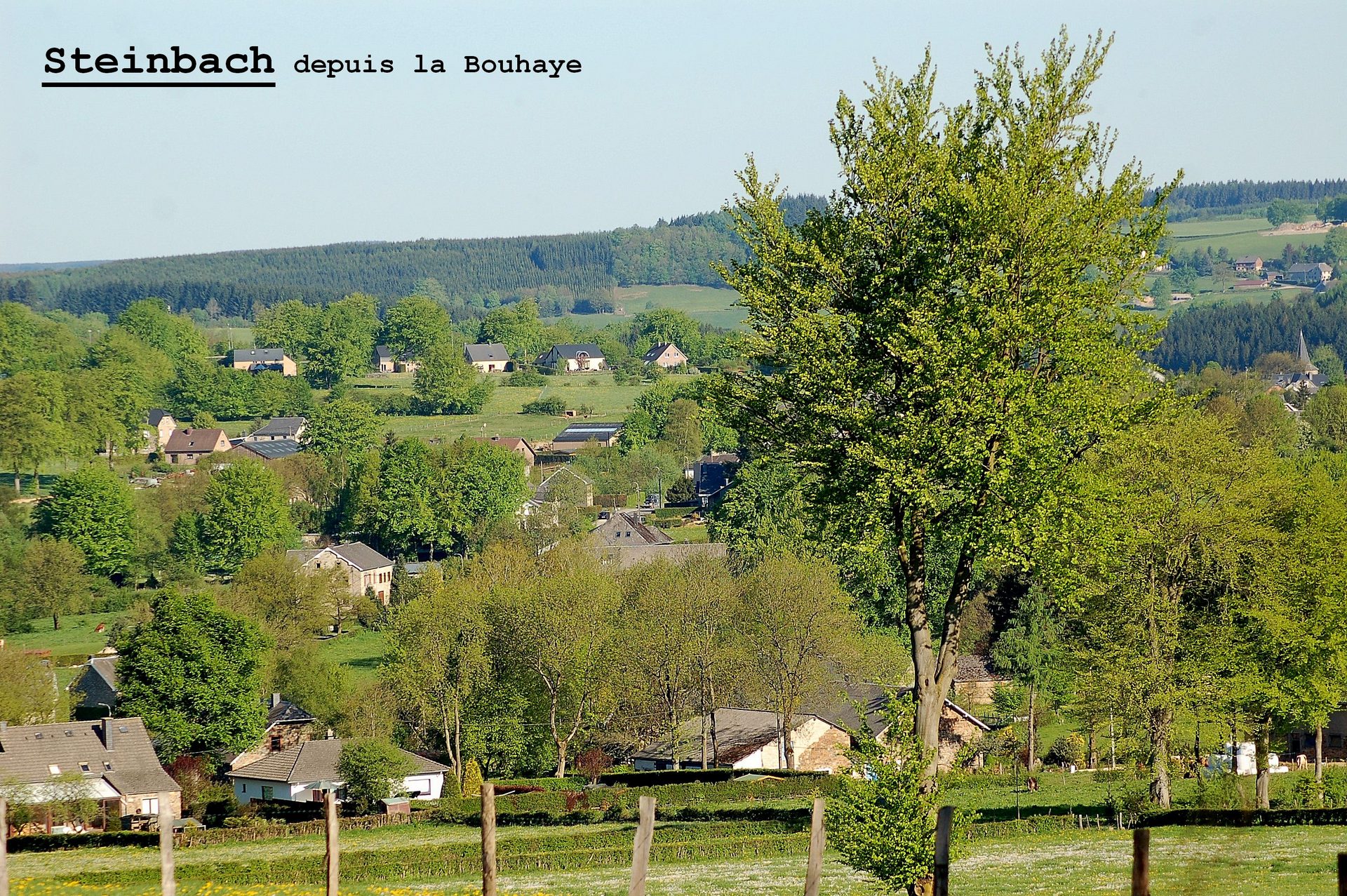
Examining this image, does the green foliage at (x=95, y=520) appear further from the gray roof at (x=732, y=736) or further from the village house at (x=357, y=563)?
the gray roof at (x=732, y=736)

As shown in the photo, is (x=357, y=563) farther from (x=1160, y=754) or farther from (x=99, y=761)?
(x=1160, y=754)

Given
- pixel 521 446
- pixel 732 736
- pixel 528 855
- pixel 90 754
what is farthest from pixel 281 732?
pixel 521 446

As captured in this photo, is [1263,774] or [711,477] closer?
[1263,774]

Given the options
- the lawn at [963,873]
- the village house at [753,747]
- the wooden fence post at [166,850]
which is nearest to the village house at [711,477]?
the village house at [753,747]

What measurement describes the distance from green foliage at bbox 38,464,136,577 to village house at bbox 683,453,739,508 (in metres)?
61.1

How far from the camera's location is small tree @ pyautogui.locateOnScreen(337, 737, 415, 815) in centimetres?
6125

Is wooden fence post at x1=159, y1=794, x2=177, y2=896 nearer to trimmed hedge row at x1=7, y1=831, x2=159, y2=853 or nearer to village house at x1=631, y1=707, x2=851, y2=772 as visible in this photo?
trimmed hedge row at x1=7, y1=831, x2=159, y2=853

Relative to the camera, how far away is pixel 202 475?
502 feet

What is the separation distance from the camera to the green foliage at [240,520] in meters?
135

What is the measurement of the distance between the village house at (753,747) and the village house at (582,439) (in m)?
114

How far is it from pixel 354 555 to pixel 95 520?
77.1 ft

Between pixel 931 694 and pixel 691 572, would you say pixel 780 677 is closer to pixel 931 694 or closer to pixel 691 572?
pixel 691 572

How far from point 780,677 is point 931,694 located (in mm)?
42391

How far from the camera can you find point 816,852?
16.7 metres
